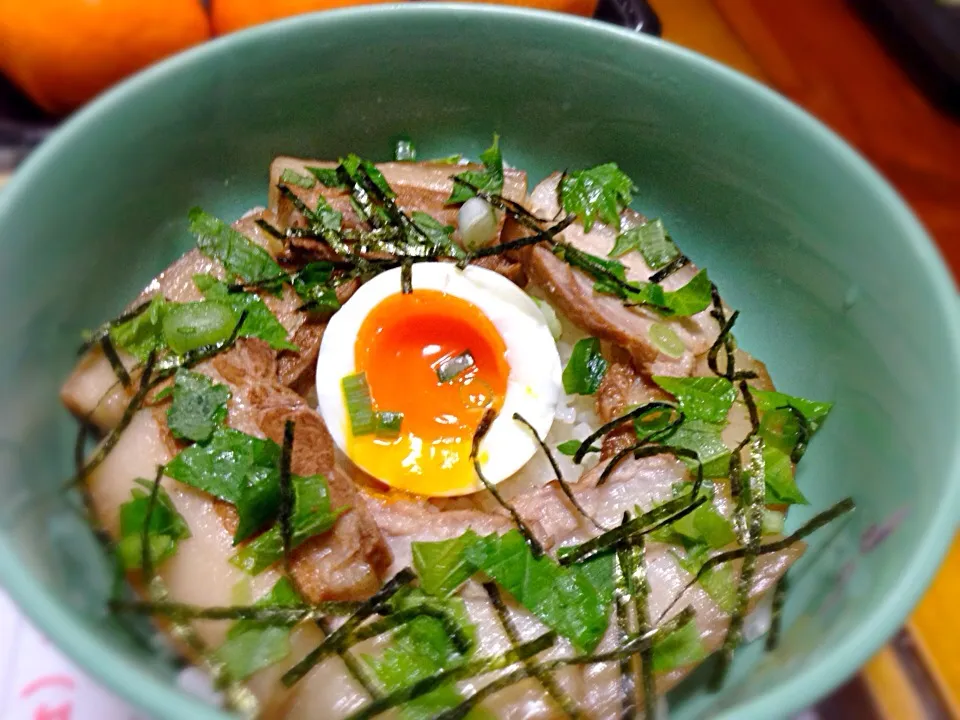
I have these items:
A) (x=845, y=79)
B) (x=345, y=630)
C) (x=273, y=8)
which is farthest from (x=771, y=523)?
(x=845, y=79)

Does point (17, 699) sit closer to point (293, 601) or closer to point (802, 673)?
point (293, 601)

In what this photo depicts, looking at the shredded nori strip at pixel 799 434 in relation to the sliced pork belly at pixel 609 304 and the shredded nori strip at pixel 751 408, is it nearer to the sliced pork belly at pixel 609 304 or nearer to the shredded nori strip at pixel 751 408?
the shredded nori strip at pixel 751 408

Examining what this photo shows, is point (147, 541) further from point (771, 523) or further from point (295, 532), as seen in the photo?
A: point (771, 523)

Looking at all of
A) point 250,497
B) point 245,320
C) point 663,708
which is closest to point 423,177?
point 245,320

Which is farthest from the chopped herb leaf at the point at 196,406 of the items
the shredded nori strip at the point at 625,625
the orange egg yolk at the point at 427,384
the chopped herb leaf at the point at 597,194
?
the chopped herb leaf at the point at 597,194

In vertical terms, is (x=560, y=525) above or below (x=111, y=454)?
below

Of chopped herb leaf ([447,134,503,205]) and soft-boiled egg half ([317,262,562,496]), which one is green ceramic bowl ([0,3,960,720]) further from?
soft-boiled egg half ([317,262,562,496])
